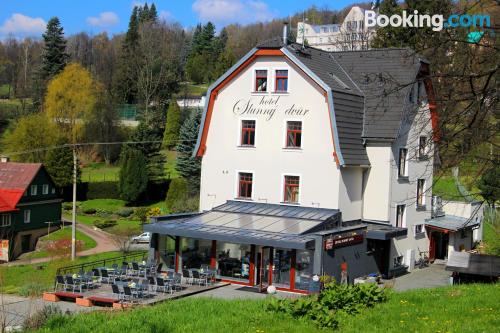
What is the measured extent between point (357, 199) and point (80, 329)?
63.3 ft

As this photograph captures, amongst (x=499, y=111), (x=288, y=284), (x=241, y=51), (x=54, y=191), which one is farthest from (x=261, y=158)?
(x=241, y=51)

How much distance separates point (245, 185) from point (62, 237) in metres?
22.0

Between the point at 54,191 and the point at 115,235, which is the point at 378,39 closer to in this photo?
the point at 115,235

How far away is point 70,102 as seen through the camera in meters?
68.2

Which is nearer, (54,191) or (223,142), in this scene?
(223,142)

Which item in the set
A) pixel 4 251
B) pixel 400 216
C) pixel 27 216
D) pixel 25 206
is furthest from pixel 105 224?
pixel 400 216

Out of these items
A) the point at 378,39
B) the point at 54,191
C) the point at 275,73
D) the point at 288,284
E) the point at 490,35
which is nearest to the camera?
the point at 490,35

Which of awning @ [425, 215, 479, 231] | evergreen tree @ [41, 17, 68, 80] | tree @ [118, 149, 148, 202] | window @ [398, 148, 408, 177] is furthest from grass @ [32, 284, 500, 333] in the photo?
evergreen tree @ [41, 17, 68, 80]

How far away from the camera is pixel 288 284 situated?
24.8m

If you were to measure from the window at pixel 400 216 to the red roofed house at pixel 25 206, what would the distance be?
86.9 feet

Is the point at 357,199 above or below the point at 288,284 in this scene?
above

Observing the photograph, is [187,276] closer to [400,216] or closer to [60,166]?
[400,216]

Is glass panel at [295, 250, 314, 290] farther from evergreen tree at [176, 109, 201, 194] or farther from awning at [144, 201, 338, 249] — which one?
evergreen tree at [176, 109, 201, 194]

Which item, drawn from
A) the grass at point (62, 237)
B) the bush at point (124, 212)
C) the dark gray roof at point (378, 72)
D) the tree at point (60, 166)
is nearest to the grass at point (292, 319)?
the dark gray roof at point (378, 72)
